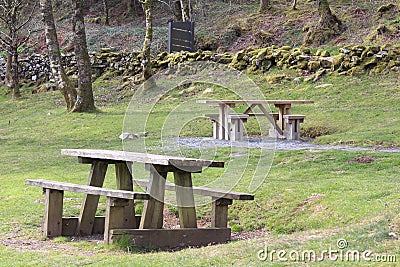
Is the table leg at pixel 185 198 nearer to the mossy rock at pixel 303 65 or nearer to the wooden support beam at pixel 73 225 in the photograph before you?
the wooden support beam at pixel 73 225

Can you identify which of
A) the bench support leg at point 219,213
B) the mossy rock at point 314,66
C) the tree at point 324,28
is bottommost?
the bench support leg at point 219,213

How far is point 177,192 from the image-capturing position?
812 cm

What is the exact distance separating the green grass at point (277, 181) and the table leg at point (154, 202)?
0.60 m

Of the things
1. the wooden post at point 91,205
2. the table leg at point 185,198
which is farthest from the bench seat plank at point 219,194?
the wooden post at point 91,205

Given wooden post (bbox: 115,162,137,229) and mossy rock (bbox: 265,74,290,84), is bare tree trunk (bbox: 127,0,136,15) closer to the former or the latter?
mossy rock (bbox: 265,74,290,84)

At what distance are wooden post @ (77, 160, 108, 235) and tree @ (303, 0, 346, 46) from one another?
2006 centimetres

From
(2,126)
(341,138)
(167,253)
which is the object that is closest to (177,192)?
(167,253)

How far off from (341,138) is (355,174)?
4117 millimetres

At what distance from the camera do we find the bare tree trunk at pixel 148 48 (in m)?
24.7

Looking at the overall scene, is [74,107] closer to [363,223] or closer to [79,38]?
[79,38]

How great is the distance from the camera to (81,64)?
22422 millimetres

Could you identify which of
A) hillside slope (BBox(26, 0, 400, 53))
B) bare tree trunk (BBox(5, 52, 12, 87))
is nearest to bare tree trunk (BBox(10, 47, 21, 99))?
bare tree trunk (BBox(5, 52, 12, 87))

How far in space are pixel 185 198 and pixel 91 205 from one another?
154 centimetres

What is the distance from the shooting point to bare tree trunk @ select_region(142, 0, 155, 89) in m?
24.7
